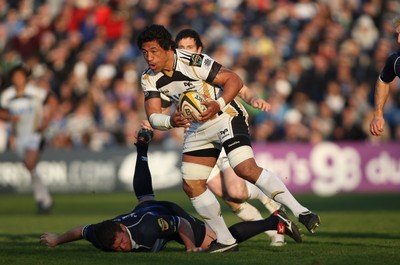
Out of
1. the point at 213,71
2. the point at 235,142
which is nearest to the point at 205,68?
the point at 213,71

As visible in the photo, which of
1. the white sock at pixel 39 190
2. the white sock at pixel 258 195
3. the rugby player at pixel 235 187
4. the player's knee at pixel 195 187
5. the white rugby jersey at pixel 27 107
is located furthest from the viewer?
the white rugby jersey at pixel 27 107

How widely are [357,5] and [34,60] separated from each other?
929cm

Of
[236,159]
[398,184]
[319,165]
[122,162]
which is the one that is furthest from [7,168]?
[236,159]

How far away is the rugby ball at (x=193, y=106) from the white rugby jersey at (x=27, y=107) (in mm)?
9382

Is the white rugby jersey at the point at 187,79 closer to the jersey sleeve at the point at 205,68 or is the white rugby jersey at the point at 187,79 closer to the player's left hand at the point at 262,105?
the jersey sleeve at the point at 205,68

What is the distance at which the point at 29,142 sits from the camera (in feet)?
65.9

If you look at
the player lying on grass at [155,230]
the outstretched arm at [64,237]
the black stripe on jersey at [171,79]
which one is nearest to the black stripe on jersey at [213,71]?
the black stripe on jersey at [171,79]

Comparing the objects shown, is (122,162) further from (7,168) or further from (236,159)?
(236,159)

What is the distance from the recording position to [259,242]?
13.3 m

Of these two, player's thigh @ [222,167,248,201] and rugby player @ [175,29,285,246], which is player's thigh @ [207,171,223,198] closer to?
rugby player @ [175,29,285,246]

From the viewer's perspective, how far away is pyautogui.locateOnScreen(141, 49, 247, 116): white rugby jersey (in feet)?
37.1

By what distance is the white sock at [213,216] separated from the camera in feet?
37.9

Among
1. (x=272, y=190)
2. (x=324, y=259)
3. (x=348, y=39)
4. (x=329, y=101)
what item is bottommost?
(x=324, y=259)

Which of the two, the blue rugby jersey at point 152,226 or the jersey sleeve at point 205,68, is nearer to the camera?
the blue rugby jersey at point 152,226
